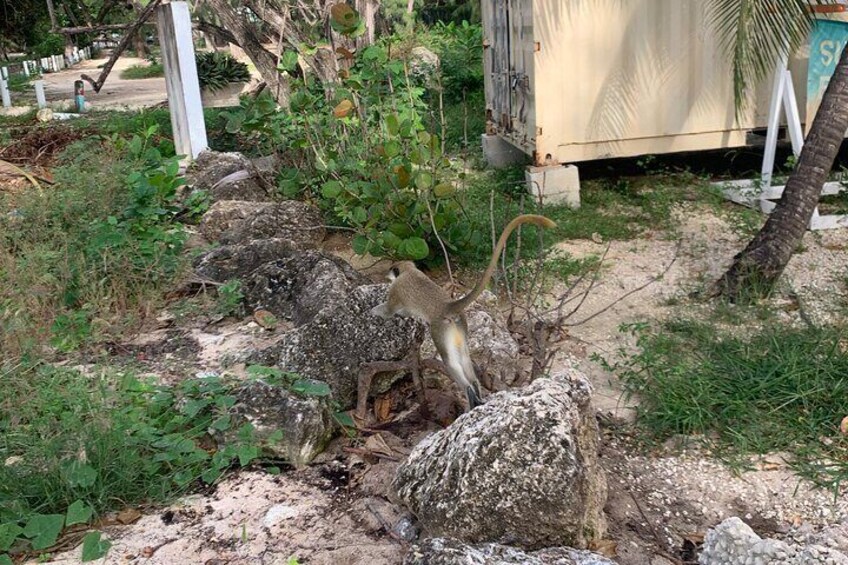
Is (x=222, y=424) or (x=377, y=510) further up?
(x=222, y=424)

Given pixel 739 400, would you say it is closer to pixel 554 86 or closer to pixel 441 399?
pixel 441 399

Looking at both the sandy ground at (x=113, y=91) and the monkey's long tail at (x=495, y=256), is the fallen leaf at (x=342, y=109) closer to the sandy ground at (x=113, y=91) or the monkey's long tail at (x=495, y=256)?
the monkey's long tail at (x=495, y=256)

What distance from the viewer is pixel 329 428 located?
3.34m

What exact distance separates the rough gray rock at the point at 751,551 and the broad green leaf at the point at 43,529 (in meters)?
2.06

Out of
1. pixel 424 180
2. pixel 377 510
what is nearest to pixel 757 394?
pixel 377 510

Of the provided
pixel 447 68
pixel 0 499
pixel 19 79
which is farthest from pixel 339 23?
pixel 19 79

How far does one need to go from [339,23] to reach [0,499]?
351 centimetres

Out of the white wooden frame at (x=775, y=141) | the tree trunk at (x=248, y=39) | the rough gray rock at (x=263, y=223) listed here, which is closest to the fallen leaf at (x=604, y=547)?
the rough gray rock at (x=263, y=223)

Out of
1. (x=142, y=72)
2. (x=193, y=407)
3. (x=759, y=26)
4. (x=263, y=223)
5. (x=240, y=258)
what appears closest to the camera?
(x=193, y=407)

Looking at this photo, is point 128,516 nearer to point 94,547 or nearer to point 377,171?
point 94,547

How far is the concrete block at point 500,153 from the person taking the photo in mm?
8203

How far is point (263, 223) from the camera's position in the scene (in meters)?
5.87

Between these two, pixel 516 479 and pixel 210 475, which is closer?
pixel 516 479

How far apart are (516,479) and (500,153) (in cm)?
601
